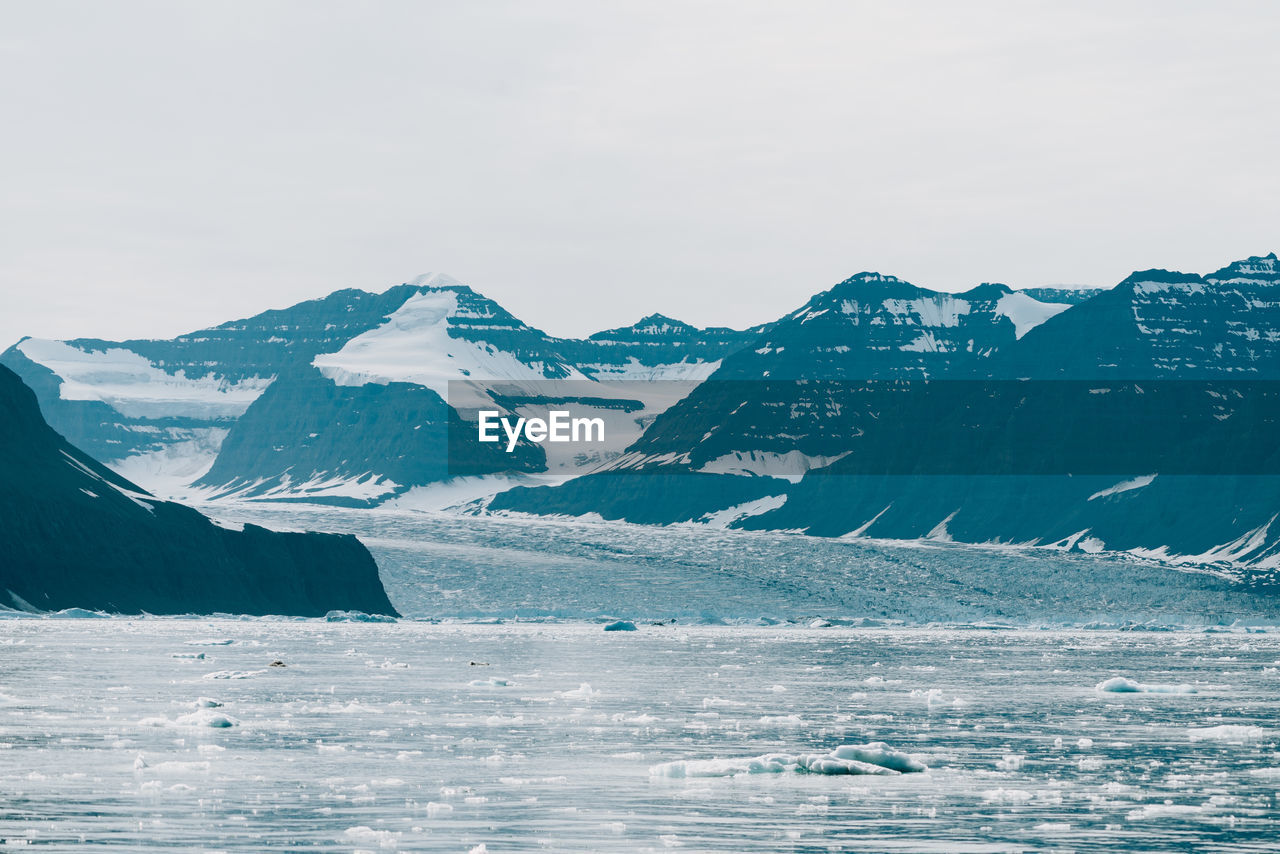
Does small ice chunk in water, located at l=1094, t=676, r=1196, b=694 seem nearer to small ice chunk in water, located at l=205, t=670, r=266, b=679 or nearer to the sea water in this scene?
the sea water

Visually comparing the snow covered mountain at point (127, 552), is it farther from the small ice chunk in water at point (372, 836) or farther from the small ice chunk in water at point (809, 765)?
the small ice chunk in water at point (372, 836)

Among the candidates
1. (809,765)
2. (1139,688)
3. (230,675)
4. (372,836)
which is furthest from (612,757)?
(1139,688)

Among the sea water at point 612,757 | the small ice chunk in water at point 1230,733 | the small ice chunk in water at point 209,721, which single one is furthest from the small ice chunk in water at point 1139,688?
the small ice chunk in water at point 209,721

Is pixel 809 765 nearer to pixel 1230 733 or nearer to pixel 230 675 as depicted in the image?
pixel 1230 733

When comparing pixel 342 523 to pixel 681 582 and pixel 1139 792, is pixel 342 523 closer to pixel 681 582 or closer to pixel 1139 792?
pixel 681 582

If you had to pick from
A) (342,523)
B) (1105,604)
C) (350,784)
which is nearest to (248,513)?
(342,523)
